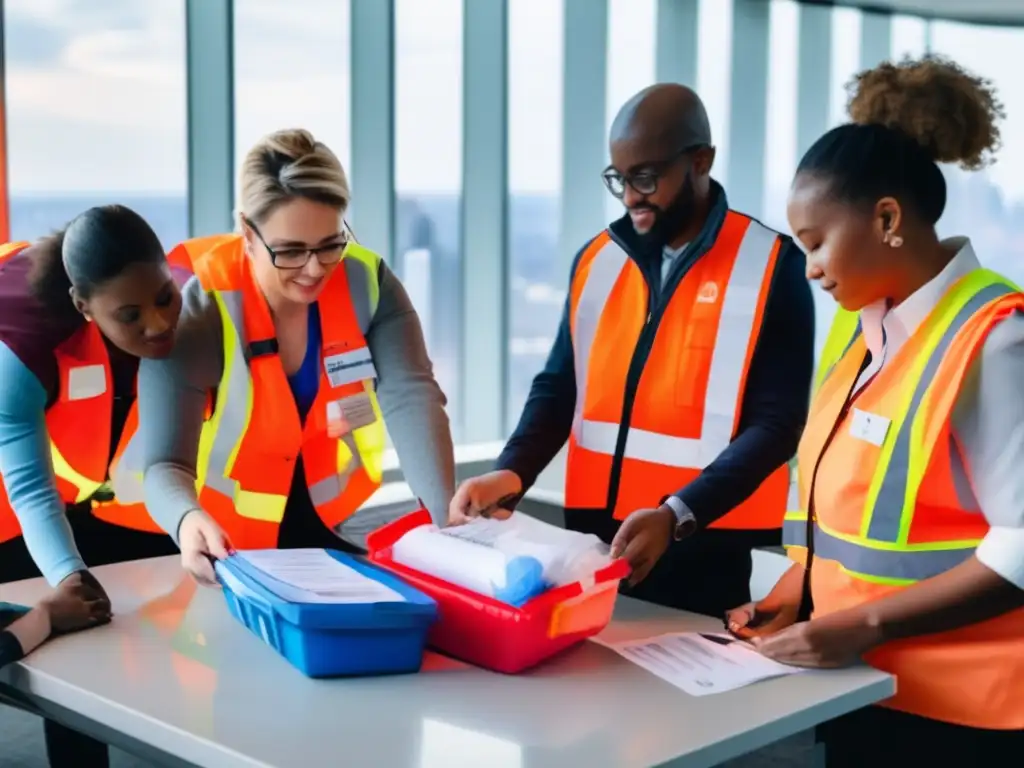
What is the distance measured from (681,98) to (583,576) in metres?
0.90

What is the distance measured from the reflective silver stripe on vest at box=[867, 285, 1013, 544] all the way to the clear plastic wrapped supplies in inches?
14.6

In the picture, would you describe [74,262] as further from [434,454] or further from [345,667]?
[345,667]

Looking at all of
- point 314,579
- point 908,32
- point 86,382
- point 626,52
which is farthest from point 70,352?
point 908,32

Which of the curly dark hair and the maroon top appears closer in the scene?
the curly dark hair

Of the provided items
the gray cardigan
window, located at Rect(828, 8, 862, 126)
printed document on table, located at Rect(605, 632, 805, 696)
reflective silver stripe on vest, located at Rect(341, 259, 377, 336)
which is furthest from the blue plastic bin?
window, located at Rect(828, 8, 862, 126)

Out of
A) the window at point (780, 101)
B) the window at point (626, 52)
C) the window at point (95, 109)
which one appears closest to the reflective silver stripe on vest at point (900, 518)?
the window at point (95, 109)

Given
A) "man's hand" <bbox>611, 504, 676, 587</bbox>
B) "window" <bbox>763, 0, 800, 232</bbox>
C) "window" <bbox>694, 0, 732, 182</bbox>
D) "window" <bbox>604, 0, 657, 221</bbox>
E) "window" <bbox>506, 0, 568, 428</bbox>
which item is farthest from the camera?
"window" <bbox>763, 0, 800, 232</bbox>

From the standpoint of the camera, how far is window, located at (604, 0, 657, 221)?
4066 millimetres

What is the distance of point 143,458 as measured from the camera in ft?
6.75

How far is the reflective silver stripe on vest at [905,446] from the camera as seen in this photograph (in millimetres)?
1453

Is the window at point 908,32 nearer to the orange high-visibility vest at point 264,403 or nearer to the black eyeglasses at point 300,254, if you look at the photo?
the orange high-visibility vest at point 264,403

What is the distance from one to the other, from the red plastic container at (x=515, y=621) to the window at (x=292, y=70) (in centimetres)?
189

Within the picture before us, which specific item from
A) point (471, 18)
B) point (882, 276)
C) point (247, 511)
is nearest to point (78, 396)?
point (247, 511)

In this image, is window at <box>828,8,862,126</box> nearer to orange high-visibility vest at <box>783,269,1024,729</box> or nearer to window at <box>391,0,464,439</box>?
window at <box>391,0,464,439</box>
